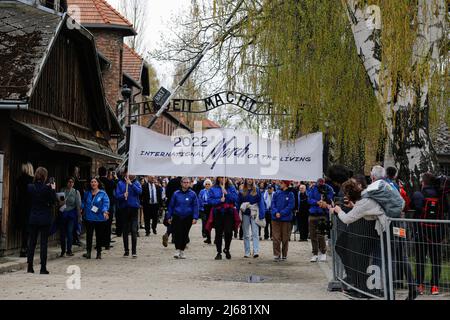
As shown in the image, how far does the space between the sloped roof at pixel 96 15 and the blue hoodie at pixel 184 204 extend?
2122 centimetres

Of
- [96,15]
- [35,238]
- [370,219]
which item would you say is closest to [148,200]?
[35,238]

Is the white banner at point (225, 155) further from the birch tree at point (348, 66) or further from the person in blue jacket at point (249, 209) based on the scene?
the person in blue jacket at point (249, 209)

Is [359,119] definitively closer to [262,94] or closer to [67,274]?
[262,94]

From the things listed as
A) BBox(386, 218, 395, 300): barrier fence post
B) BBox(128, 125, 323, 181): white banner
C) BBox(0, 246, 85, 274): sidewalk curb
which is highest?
BBox(128, 125, 323, 181): white banner

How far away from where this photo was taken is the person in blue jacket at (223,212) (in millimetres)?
19859

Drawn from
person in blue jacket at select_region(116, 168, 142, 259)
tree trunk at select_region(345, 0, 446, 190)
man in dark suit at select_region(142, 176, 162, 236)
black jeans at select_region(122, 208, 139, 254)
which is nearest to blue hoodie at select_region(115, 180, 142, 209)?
person in blue jacket at select_region(116, 168, 142, 259)

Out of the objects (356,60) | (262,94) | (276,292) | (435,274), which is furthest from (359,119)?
(435,274)

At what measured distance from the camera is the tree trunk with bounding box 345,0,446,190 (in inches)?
482

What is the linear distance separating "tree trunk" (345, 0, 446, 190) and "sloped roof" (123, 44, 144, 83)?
119 ft

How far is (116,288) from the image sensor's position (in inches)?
490

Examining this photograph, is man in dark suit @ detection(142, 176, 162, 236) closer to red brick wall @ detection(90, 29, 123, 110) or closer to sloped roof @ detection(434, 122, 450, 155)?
red brick wall @ detection(90, 29, 123, 110)

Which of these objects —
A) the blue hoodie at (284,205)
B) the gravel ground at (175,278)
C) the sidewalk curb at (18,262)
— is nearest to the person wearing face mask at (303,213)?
the gravel ground at (175,278)

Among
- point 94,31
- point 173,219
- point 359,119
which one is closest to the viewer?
point 359,119

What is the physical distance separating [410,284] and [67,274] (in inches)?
284
